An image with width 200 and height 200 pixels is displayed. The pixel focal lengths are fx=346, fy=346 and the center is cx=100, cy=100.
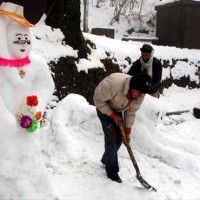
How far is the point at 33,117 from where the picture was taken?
3039 mm

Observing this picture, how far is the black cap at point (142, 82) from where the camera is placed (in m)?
3.56

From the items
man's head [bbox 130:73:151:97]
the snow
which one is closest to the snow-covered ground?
the snow

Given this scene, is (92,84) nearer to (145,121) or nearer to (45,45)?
(45,45)

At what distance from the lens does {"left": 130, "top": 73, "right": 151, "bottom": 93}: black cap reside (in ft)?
11.7

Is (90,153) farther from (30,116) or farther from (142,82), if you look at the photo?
(30,116)

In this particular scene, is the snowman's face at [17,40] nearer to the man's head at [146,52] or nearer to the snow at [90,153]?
the snow at [90,153]

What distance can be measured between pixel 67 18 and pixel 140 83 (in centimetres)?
429

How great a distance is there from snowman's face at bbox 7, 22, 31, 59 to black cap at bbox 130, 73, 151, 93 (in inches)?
47.2

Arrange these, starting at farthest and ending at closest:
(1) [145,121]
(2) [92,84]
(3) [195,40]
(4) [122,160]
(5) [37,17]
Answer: (3) [195,40] < (5) [37,17] < (2) [92,84] < (1) [145,121] < (4) [122,160]

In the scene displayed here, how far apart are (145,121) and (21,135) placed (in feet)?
8.48

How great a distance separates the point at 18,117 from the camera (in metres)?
3.00

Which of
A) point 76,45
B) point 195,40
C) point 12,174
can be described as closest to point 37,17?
point 76,45

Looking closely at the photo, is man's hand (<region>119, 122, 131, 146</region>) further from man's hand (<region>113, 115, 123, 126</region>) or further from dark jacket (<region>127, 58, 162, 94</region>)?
dark jacket (<region>127, 58, 162, 94</region>)

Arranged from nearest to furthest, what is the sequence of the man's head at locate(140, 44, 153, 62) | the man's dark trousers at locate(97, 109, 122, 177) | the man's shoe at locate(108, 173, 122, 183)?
the man's dark trousers at locate(97, 109, 122, 177)
the man's shoe at locate(108, 173, 122, 183)
the man's head at locate(140, 44, 153, 62)
